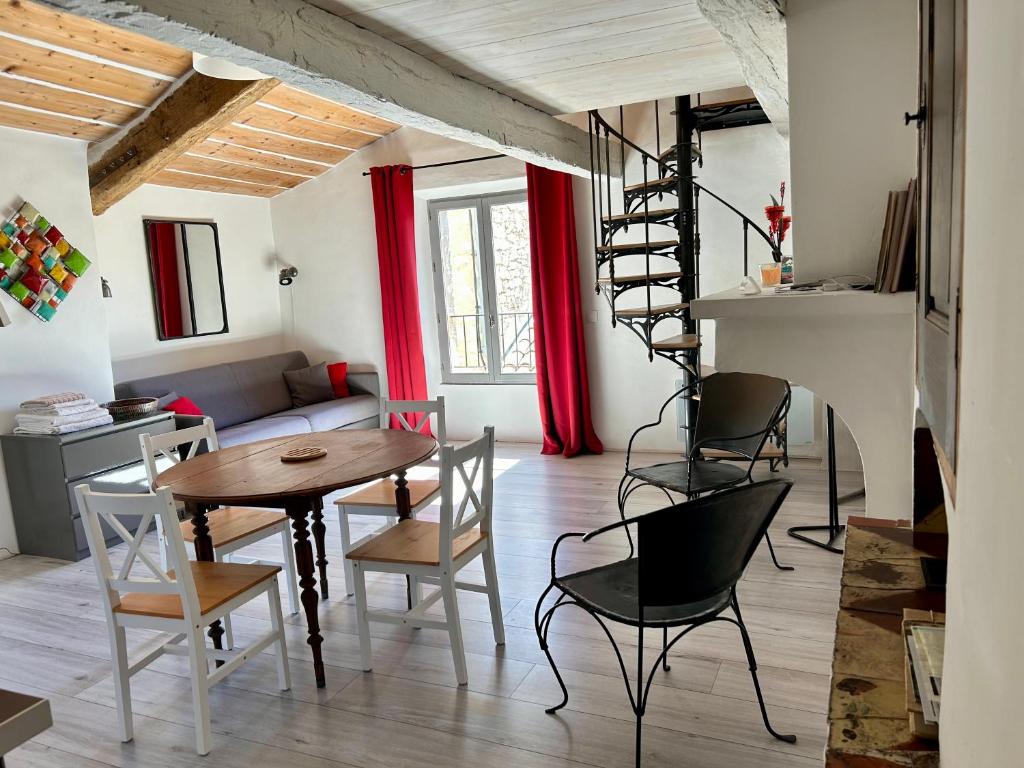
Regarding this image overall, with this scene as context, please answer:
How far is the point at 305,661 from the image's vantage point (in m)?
3.15

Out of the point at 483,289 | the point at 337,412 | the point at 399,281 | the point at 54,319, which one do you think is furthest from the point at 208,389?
the point at 483,289

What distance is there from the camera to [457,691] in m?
2.83

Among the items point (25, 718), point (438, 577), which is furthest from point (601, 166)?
point (25, 718)

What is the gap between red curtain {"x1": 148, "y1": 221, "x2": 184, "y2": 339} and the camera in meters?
6.15

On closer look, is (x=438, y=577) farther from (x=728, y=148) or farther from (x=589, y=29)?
(x=728, y=148)

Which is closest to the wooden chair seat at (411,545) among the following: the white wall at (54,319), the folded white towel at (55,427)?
the folded white towel at (55,427)

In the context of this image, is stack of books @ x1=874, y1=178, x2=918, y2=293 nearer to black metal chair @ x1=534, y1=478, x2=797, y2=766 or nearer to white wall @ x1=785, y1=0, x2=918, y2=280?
white wall @ x1=785, y1=0, x2=918, y2=280

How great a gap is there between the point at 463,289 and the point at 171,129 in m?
2.87

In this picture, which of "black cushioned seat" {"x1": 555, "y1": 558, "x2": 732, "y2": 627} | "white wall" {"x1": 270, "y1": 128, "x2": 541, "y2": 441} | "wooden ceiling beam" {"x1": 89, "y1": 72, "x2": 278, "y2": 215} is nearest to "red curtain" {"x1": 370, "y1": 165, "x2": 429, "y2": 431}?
"white wall" {"x1": 270, "y1": 128, "x2": 541, "y2": 441}

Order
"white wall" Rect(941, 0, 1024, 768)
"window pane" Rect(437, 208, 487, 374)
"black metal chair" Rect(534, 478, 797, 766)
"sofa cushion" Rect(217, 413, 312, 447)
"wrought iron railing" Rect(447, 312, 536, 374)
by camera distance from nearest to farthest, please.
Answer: "white wall" Rect(941, 0, 1024, 768)
"black metal chair" Rect(534, 478, 797, 766)
"sofa cushion" Rect(217, 413, 312, 447)
"wrought iron railing" Rect(447, 312, 536, 374)
"window pane" Rect(437, 208, 487, 374)

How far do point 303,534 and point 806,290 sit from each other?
81.0 inches

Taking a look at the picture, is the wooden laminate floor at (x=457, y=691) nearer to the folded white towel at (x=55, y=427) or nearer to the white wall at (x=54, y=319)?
the folded white towel at (x=55, y=427)

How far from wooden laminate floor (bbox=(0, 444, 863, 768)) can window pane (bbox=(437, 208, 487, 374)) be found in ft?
11.2

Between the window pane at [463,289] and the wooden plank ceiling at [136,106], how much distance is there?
3.26 feet
